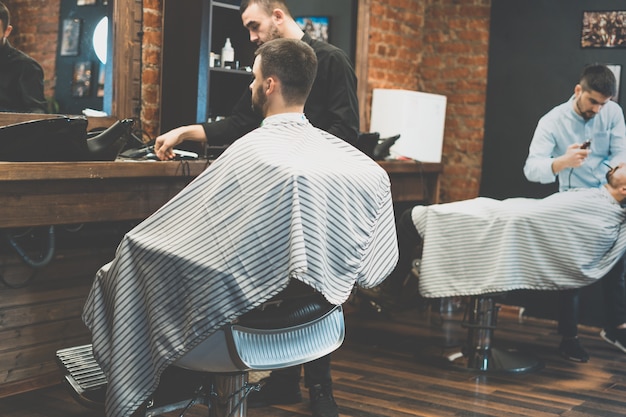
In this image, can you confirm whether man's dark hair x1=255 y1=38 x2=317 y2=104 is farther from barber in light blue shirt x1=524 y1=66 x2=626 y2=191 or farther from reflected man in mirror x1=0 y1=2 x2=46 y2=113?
barber in light blue shirt x1=524 y1=66 x2=626 y2=191

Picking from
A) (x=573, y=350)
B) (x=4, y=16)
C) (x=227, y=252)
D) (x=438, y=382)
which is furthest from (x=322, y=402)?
(x=4, y=16)

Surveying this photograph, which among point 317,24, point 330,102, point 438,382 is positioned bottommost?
point 438,382

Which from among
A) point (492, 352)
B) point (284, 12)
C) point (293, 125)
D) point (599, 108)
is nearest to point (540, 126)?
point (599, 108)

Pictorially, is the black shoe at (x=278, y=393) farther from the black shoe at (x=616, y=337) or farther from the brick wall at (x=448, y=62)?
the brick wall at (x=448, y=62)

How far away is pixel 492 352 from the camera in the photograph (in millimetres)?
3953

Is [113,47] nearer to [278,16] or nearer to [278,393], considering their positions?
[278,16]

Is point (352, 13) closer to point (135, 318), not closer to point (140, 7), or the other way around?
point (140, 7)

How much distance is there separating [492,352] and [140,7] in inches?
90.0

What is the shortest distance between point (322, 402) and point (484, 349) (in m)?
1.15

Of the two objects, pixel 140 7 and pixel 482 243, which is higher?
pixel 140 7

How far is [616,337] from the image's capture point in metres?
4.42

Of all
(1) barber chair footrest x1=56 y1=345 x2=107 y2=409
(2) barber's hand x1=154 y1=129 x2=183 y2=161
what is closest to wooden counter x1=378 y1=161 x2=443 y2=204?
(2) barber's hand x1=154 y1=129 x2=183 y2=161

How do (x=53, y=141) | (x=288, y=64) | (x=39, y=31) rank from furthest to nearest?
1. (x=39, y=31)
2. (x=53, y=141)
3. (x=288, y=64)

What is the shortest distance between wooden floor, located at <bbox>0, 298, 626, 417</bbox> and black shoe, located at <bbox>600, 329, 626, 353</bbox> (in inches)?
1.4
